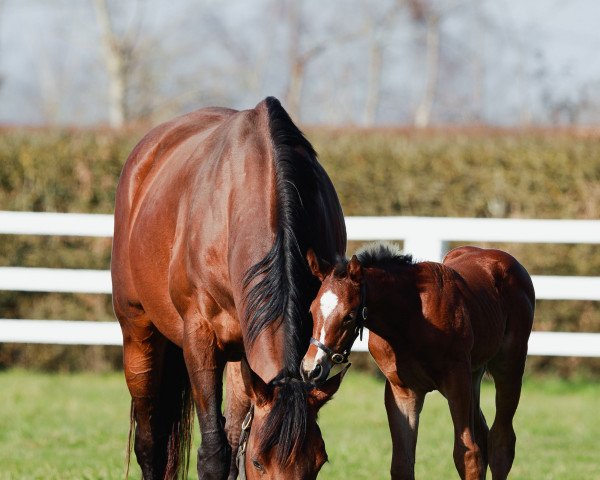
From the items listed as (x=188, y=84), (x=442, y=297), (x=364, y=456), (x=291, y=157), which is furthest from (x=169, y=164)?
(x=188, y=84)

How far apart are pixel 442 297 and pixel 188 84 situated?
2487cm

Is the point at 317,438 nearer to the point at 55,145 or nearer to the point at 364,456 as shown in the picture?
the point at 364,456

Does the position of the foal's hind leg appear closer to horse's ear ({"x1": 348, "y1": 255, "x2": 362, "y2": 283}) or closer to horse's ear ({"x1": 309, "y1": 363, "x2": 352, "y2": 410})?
horse's ear ({"x1": 348, "y1": 255, "x2": 362, "y2": 283})

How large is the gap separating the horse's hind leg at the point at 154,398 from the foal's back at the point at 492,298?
158cm

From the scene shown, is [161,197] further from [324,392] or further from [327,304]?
[324,392]

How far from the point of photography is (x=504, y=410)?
4777 millimetres

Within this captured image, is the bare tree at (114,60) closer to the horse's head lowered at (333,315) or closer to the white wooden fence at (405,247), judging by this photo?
the white wooden fence at (405,247)

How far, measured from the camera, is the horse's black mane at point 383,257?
415 centimetres

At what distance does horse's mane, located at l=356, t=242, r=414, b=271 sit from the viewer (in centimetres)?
415

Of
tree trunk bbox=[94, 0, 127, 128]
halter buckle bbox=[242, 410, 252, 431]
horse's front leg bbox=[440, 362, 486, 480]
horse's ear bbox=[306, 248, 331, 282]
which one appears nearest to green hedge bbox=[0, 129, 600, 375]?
horse's front leg bbox=[440, 362, 486, 480]

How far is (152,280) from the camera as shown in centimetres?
511

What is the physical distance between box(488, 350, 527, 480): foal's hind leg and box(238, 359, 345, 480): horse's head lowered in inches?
59.0

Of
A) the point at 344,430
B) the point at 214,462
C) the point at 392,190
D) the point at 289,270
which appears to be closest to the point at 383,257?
the point at 289,270

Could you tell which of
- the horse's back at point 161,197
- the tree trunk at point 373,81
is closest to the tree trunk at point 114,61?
the tree trunk at point 373,81
